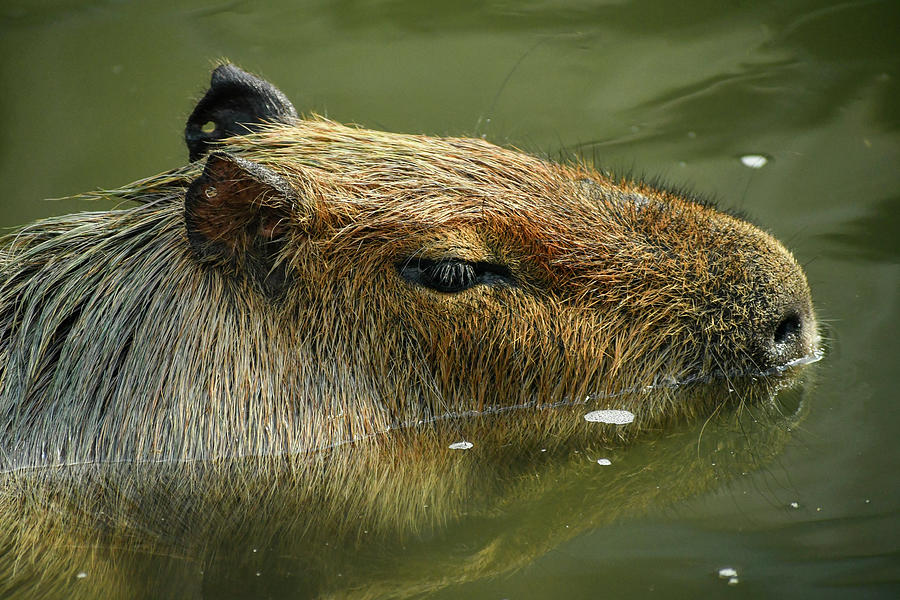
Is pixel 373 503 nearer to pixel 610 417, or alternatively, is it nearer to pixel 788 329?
pixel 610 417

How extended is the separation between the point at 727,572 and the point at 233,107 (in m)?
2.72

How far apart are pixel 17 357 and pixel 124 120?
3.59 meters

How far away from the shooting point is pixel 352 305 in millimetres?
3756

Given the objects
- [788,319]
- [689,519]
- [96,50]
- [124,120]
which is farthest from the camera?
[96,50]

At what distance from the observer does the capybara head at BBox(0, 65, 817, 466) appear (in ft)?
12.1

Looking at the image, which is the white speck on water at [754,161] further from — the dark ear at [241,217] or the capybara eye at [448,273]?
the dark ear at [241,217]

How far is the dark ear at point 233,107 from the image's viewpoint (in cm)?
430

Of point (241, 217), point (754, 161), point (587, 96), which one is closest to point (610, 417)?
point (241, 217)

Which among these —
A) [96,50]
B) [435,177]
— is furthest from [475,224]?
[96,50]

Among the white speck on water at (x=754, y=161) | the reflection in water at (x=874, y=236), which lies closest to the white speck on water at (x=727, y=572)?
the reflection in water at (x=874, y=236)

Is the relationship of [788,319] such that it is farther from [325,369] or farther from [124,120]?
[124,120]

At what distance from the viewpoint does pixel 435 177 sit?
3.80 metres

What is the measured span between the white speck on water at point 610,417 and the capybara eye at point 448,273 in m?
0.63

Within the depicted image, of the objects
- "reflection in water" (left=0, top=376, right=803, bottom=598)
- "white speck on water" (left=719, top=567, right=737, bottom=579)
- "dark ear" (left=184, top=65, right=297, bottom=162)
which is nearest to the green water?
"reflection in water" (left=0, top=376, right=803, bottom=598)
